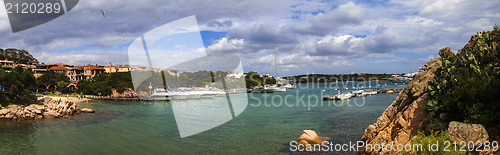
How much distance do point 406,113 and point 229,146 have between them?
12187mm

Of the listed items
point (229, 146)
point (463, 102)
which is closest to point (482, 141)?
point (463, 102)

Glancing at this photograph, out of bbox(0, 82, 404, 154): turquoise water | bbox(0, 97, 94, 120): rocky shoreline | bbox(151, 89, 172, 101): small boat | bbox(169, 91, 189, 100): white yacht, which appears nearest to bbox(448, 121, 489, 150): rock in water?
bbox(0, 82, 404, 154): turquoise water

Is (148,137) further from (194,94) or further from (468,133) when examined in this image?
(194,94)

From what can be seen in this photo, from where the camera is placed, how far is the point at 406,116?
48.7ft

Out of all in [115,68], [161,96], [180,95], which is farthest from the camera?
[115,68]

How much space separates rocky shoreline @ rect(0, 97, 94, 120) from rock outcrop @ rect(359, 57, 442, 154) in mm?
38516

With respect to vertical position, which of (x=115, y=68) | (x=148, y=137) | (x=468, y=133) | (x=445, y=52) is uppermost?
(x=115, y=68)

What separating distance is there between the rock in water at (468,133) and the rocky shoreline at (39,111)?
139 ft

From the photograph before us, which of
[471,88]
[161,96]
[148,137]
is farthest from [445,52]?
[161,96]

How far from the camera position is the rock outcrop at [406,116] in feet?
46.6

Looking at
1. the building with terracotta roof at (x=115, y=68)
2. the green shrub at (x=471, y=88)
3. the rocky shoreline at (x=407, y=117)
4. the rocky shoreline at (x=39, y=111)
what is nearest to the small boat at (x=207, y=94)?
the rocky shoreline at (x=39, y=111)

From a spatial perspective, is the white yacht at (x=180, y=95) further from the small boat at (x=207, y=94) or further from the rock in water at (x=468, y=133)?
the rock in water at (x=468, y=133)

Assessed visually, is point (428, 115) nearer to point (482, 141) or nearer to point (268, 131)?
point (482, 141)

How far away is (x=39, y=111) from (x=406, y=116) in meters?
41.6
